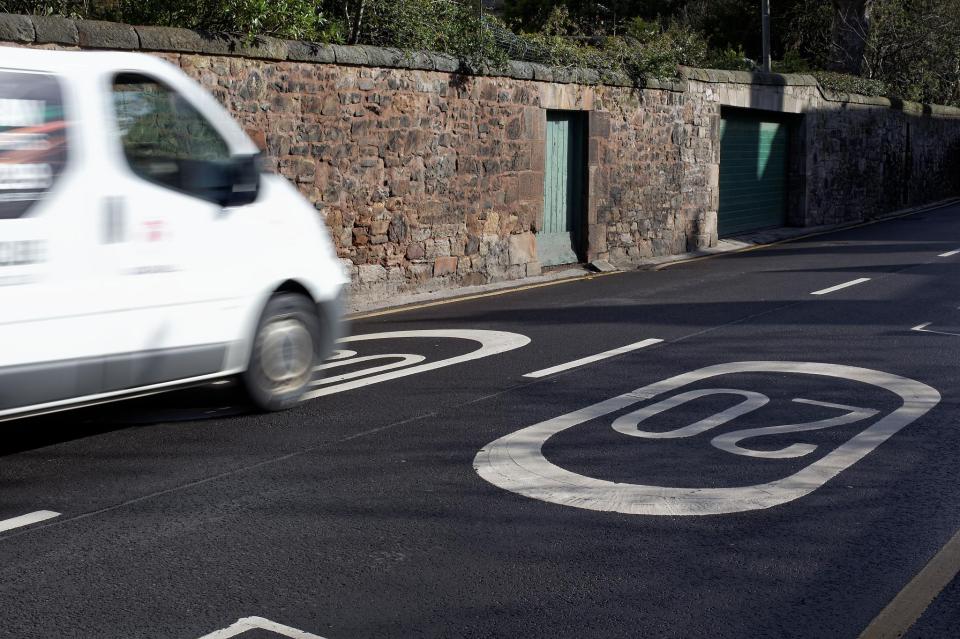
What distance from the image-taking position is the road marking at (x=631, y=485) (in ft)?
17.0

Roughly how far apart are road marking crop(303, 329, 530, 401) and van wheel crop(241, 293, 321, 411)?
319 mm

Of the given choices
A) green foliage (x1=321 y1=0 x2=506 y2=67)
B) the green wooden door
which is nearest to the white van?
green foliage (x1=321 y1=0 x2=506 y2=67)

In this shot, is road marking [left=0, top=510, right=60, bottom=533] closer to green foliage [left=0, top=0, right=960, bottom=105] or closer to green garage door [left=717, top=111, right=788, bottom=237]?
green foliage [left=0, top=0, right=960, bottom=105]

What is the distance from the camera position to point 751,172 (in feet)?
77.2

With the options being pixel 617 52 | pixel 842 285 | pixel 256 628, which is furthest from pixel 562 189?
pixel 256 628

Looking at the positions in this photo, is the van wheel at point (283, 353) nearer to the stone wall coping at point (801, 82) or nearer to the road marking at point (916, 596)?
the road marking at point (916, 596)

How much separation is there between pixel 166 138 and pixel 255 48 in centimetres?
563

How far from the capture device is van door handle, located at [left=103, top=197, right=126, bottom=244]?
571 cm

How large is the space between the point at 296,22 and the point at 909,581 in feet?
31.7

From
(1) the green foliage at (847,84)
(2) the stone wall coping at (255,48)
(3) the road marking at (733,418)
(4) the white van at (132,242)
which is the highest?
(1) the green foliage at (847,84)

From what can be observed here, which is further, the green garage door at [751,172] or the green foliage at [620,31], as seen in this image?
the green garage door at [751,172]

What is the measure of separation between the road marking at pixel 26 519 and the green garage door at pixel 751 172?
18.3m

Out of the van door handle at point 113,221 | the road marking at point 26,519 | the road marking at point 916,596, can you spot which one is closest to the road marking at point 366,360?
the van door handle at point 113,221

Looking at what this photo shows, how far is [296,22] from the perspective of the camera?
1214 cm
